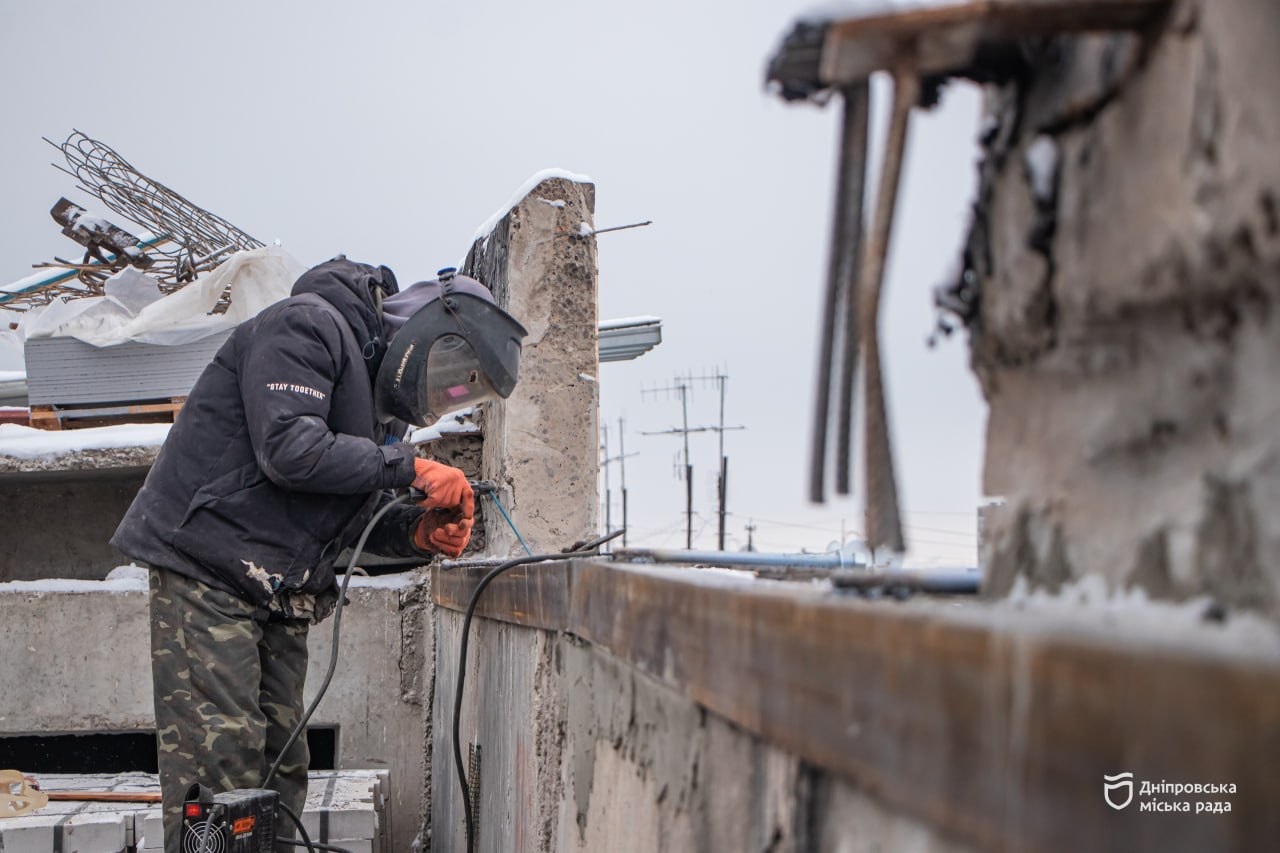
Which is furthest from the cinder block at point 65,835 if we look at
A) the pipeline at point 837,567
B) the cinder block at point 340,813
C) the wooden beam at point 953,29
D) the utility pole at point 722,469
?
the utility pole at point 722,469

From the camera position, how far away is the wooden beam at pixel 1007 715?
0.48 metres

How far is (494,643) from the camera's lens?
9.48ft

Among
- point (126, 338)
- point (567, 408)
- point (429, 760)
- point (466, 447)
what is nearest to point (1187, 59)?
point (567, 408)

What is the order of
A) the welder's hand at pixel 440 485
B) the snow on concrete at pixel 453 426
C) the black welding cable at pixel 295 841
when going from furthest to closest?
the snow on concrete at pixel 453 426
the welder's hand at pixel 440 485
the black welding cable at pixel 295 841

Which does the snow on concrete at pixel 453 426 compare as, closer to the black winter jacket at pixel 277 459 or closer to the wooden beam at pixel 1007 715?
the black winter jacket at pixel 277 459

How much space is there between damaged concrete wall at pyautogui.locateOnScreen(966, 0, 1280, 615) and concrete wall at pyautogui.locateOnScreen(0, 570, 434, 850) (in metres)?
4.01

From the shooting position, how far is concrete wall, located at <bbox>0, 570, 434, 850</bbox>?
4.59 metres

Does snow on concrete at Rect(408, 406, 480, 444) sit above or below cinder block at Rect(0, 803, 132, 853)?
above

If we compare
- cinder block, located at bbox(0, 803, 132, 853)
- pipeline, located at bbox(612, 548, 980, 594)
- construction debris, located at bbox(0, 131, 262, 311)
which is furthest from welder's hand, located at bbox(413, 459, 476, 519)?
construction debris, located at bbox(0, 131, 262, 311)

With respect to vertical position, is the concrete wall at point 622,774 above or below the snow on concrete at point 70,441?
below

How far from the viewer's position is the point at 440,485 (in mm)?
3059

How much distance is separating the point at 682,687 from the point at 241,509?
1996 mm

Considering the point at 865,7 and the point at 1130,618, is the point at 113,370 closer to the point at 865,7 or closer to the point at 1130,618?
the point at 865,7

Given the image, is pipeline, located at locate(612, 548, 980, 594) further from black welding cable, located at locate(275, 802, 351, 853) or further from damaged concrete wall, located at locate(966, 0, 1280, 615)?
black welding cable, located at locate(275, 802, 351, 853)
